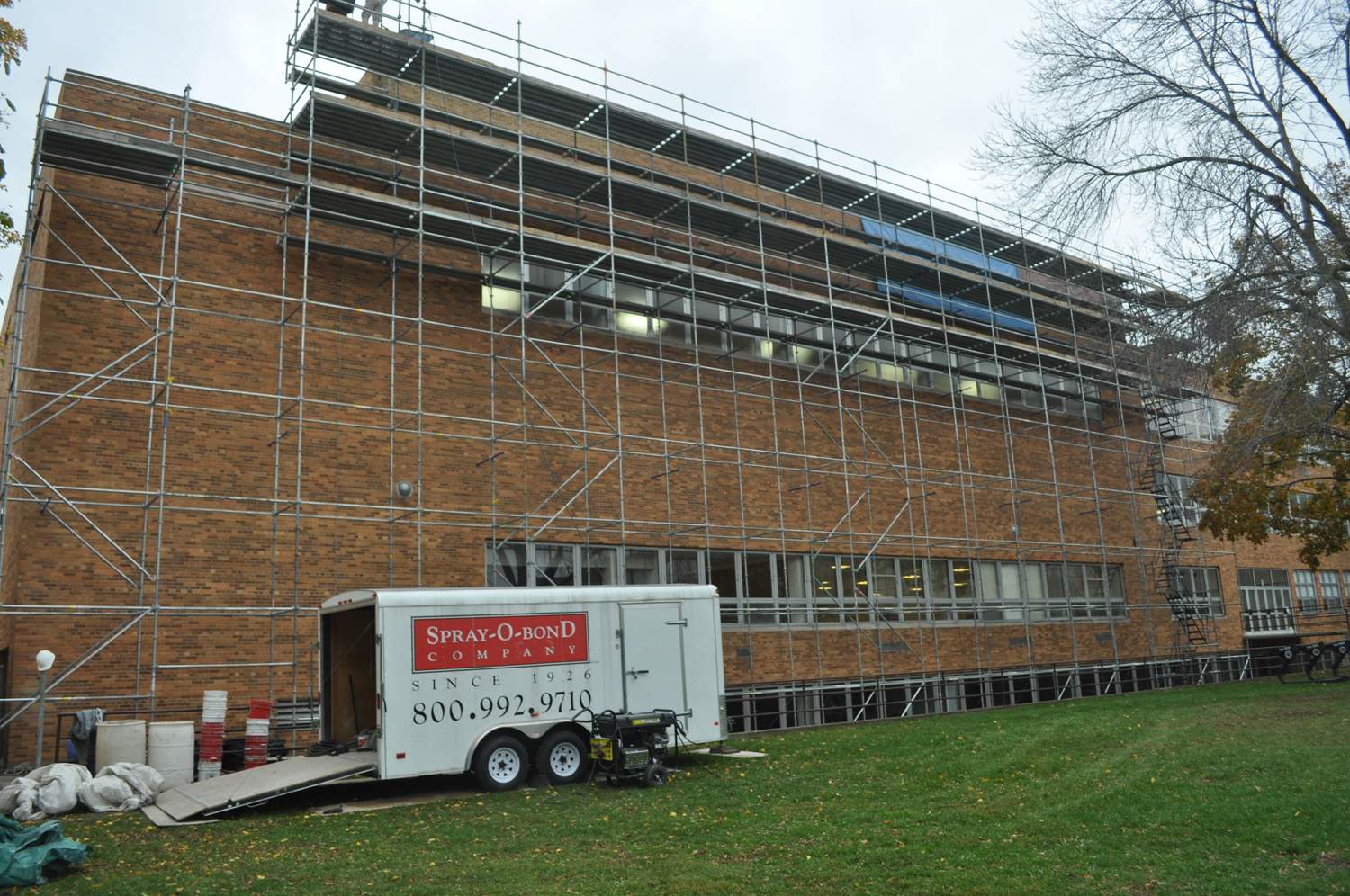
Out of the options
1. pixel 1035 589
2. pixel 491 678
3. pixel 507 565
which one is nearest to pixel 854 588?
pixel 1035 589

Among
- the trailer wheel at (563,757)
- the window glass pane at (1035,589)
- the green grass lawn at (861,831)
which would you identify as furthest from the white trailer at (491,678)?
the window glass pane at (1035,589)

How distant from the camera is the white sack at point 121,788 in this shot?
1173 cm

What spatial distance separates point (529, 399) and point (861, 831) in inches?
424

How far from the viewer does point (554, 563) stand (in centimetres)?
1831

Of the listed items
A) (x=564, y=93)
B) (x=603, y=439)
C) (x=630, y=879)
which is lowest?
(x=630, y=879)

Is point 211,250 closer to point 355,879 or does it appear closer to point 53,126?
point 53,126

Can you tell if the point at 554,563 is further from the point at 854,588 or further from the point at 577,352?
the point at 854,588

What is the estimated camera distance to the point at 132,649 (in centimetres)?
1438

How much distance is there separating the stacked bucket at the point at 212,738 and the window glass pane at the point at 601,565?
6505 millimetres

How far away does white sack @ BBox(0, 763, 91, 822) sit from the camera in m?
11.2

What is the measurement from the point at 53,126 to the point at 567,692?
9.94 metres

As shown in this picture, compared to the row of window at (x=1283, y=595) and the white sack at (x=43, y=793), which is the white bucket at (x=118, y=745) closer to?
the white sack at (x=43, y=793)

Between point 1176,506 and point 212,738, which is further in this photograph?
point 1176,506

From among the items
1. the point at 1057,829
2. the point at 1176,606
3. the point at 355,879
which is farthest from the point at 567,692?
the point at 1176,606
